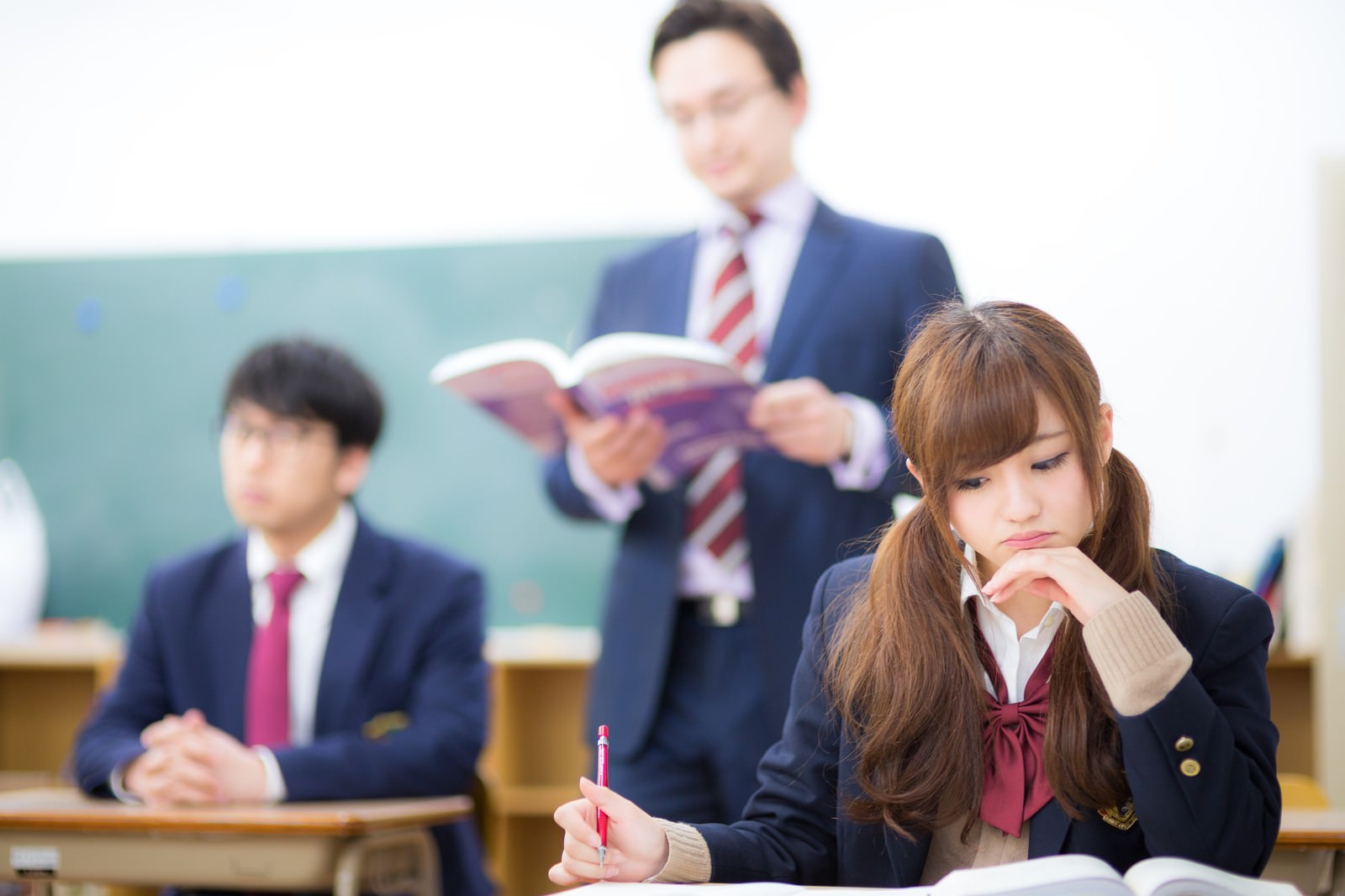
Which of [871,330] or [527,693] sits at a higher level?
[871,330]

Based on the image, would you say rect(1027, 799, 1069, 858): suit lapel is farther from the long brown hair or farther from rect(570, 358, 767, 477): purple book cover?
rect(570, 358, 767, 477): purple book cover

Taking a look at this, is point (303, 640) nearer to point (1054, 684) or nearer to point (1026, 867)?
point (1054, 684)

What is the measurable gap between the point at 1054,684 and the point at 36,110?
4.28 m

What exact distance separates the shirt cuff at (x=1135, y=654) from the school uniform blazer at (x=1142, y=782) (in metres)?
0.01

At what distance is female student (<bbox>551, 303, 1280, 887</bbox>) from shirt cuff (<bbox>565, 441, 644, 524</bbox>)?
0.80 metres

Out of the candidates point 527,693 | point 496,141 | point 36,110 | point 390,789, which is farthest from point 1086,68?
point 36,110

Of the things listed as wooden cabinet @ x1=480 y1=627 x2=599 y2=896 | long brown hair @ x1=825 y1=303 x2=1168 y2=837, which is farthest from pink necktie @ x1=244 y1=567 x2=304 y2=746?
long brown hair @ x1=825 y1=303 x2=1168 y2=837

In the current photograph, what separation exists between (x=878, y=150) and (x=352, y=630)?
221 cm

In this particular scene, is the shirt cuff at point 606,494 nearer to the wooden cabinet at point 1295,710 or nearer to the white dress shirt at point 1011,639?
the white dress shirt at point 1011,639

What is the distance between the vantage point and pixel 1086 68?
3838 mm

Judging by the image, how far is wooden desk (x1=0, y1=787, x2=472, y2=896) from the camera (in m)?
1.88

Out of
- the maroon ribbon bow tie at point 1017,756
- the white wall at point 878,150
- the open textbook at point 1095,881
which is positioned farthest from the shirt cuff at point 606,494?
the white wall at point 878,150

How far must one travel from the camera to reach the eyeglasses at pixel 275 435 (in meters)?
2.61

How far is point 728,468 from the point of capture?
2150mm
